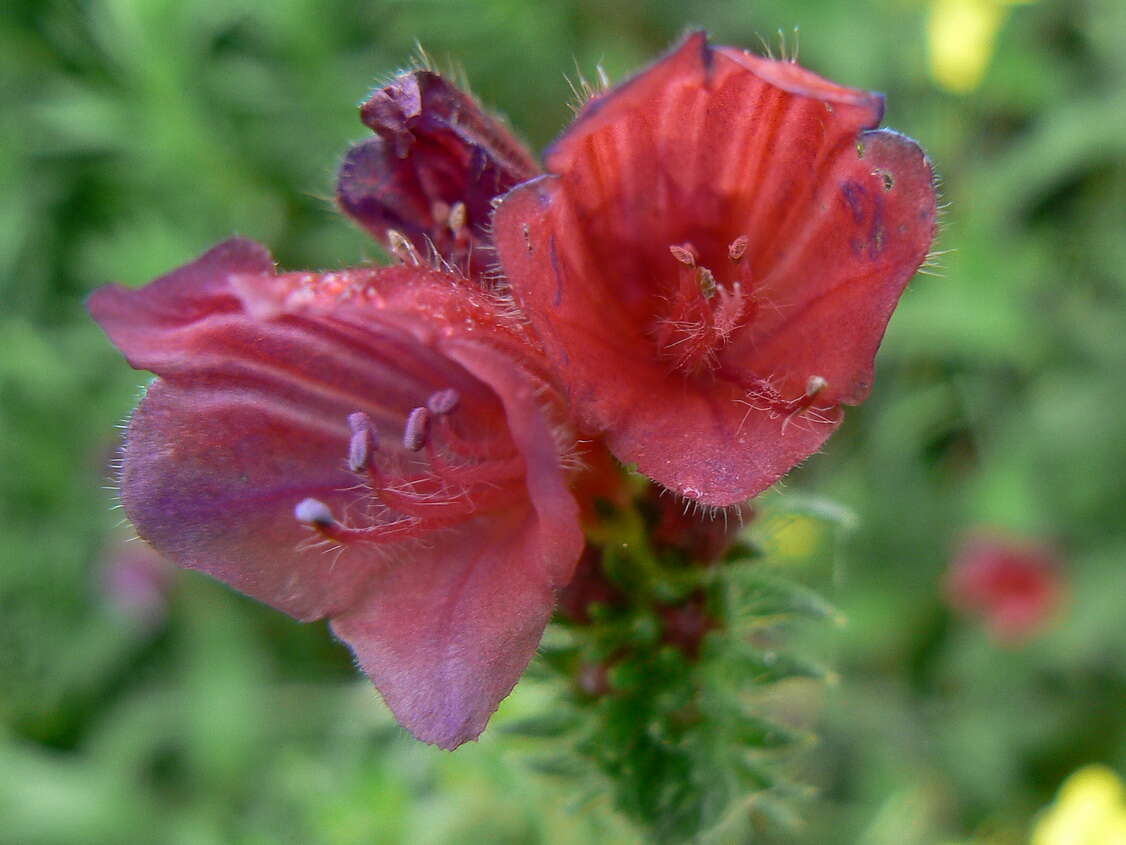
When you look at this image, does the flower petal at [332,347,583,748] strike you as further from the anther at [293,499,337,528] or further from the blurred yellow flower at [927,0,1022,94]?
the blurred yellow flower at [927,0,1022,94]

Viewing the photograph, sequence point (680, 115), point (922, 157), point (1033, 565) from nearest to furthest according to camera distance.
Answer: point (922, 157) < point (680, 115) < point (1033, 565)

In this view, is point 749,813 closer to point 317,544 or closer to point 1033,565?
point 317,544

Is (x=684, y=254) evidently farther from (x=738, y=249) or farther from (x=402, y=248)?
(x=402, y=248)

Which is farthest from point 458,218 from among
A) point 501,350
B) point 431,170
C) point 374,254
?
point 374,254

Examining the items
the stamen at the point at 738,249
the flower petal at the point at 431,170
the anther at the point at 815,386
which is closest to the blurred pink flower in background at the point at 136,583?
the flower petal at the point at 431,170

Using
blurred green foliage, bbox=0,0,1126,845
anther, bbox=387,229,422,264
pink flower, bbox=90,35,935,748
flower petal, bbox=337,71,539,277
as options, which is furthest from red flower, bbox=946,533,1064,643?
anther, bbox=387,229,422,264

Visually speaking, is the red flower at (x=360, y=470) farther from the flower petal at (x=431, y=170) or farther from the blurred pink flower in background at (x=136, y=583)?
the blurred pink flower in background at (x=136, y=583)

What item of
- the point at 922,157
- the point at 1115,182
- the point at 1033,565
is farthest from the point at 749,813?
the point at 1115,182
